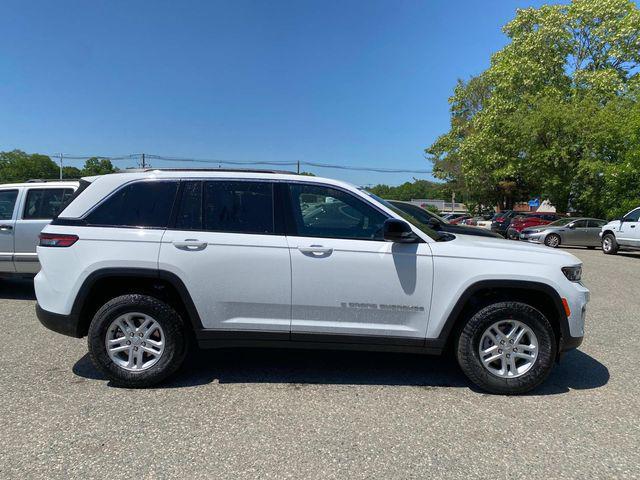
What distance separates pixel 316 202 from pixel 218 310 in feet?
4.16

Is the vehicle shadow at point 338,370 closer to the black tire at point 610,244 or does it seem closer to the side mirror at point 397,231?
the side mirror at point 397,231

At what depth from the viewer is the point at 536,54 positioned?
27391 mm

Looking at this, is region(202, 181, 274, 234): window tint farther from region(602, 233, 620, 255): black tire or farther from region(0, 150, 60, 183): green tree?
region(0, 150, 60, 183): green tree

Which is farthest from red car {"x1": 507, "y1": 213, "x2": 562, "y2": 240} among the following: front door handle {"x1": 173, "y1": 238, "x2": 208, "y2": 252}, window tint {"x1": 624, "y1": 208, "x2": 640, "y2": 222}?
front door handle {"x1": 173, "y1": 238, "x2": 208, "y2": 252}

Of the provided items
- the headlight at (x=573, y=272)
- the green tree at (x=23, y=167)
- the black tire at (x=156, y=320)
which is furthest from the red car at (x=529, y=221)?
the green tree at (x=23, y=167)

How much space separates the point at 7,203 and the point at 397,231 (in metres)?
6.55

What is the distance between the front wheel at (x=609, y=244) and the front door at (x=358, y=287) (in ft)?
49.8

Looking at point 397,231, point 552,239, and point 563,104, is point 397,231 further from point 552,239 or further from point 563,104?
point 563,104

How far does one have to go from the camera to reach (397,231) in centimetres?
355

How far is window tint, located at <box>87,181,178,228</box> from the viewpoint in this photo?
12.2ft

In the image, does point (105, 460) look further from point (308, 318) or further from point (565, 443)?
point (565, 443)

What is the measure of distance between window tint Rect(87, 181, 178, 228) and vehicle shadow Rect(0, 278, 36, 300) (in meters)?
4.38

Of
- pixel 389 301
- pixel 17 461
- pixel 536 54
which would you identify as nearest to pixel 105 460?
pixel 17 461

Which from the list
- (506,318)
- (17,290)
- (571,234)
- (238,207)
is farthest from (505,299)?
(571,234)
